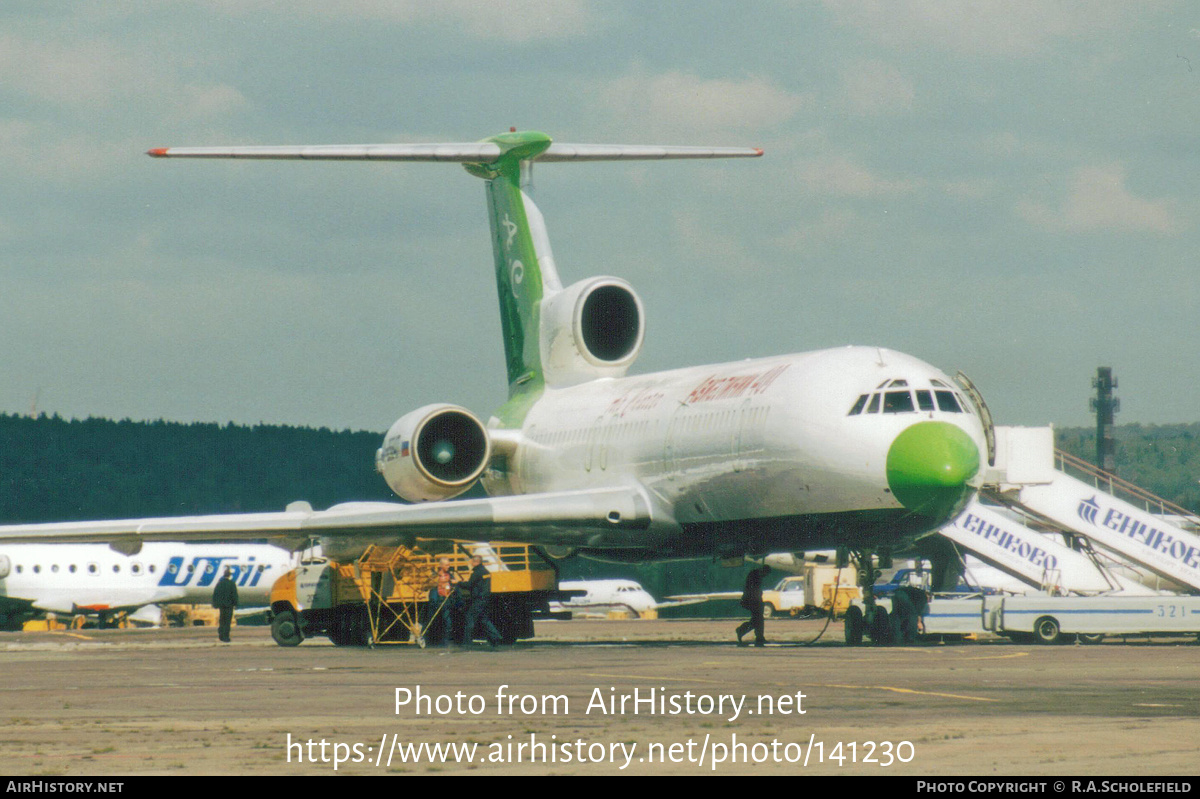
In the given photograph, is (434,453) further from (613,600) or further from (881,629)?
(613,600)

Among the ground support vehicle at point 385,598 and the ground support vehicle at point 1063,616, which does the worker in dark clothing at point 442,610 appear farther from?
the ground support vehicle at point 1063,616

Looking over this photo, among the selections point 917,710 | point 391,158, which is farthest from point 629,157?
point 917,710

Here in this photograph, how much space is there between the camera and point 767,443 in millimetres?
22953

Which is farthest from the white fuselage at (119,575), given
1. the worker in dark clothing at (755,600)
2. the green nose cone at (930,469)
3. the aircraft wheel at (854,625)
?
the green nose cone at (930,469)

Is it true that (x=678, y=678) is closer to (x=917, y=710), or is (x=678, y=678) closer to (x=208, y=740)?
(x=917, y=710)

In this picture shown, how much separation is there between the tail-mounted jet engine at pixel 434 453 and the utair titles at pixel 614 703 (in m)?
15.8

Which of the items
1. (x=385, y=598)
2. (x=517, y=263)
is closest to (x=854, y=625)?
(x=385, y=598)

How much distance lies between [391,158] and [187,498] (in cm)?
3665

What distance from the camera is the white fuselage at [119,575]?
50.0 metres

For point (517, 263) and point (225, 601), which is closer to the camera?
point (225, 601)

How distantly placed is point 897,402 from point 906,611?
15.1 ft

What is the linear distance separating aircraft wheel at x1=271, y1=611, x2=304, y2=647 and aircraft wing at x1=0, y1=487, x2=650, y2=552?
161cm

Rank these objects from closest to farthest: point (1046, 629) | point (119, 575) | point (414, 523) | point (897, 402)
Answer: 1. point (897, 402)
2. point (414, 523)
3. point (1046, 629)
4. point (119, 575)

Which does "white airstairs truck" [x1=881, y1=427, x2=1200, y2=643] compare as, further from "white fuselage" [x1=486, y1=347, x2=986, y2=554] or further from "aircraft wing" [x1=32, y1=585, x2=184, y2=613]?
"aircraft wing" [x1=32, y1=585, x2=184, y2=613]
